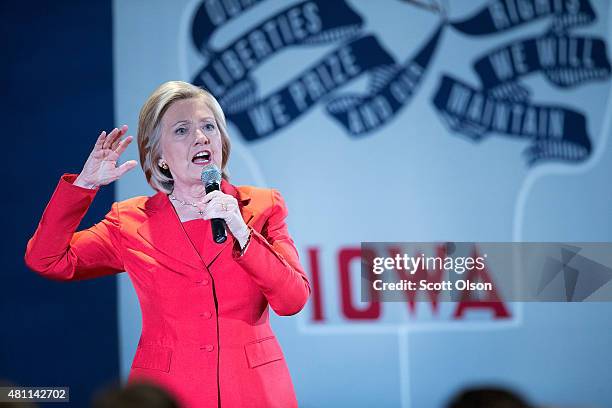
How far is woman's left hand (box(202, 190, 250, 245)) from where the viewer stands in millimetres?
2635

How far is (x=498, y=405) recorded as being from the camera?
1.48 metres

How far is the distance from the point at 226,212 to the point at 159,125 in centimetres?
56

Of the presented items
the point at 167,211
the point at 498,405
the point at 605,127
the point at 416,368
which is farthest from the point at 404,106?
the point at 498,405

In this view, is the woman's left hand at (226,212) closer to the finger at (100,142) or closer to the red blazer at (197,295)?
the red blazer at (197,295)

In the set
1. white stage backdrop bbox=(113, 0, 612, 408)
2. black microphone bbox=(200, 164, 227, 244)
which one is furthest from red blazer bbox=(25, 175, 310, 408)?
white stage backdrop bbox=(113, 0, 612, 408)

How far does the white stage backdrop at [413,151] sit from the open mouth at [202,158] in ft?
5.63

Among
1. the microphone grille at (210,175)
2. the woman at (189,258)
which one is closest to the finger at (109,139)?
the woman at (189,258)

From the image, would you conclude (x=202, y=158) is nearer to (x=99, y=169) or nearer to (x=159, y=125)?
(x=159, y=125)

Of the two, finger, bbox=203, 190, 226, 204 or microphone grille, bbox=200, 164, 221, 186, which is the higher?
microphone grille, bbox=200, 164, 221, 186

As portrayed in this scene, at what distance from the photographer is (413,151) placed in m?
4.66

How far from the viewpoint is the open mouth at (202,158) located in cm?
301

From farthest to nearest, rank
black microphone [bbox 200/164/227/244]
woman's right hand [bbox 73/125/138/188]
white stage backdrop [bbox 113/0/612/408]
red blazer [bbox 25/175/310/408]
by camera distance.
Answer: white stage backdrop [bbox 113/0/612/408] < woman's right hand [bbox 73/125/138/188] < red blazer [bbox 25/175/310/408] < black microphone [bbox 200/164/227/244]

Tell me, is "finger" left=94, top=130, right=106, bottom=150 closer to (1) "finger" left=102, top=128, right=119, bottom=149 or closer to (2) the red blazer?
(1) "finger" left=102, top=128, right=119, bottom=149

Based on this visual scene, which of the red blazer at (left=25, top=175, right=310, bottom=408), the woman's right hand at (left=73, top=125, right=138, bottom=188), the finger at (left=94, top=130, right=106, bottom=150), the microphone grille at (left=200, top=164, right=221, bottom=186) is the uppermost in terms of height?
the finger at (left=94, top=130, right=106, bottom=150)
